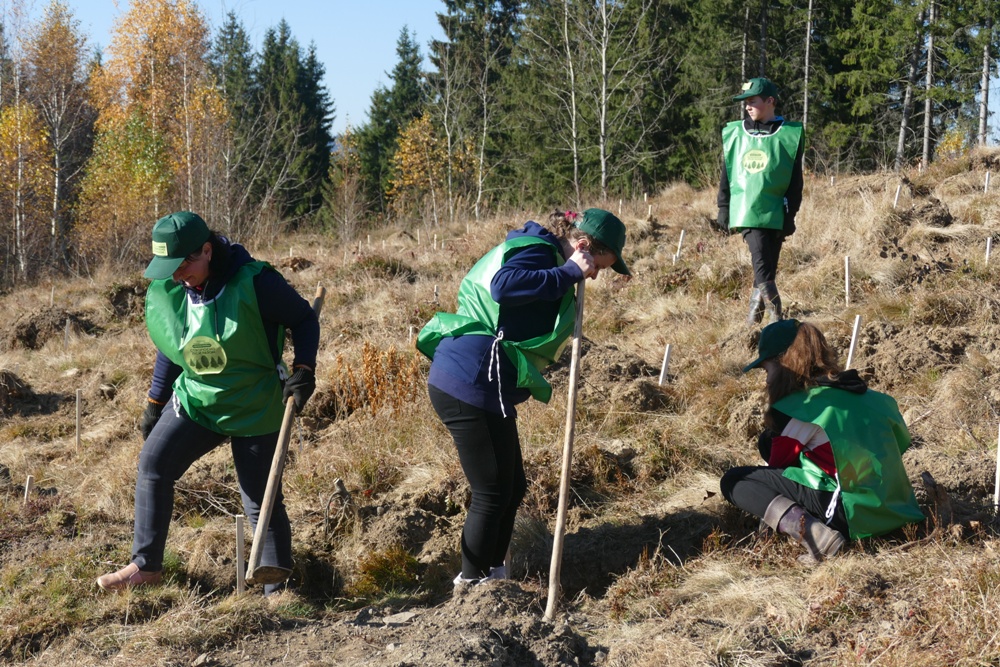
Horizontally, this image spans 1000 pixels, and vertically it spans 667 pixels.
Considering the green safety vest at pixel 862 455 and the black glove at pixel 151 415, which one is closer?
the green safety vest at pixel 862 455

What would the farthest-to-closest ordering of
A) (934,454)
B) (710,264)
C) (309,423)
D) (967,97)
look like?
(967,97) → (710,264) → (309,423) → (934,454)

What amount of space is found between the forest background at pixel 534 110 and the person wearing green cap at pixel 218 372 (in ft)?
47.9

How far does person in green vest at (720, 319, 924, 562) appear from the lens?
11.9ft

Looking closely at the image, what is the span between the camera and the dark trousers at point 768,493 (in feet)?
12.3

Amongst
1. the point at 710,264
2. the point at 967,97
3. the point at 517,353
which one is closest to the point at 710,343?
the point at 710,264

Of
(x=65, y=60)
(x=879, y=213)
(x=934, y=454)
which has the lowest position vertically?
(x=934, y=454)

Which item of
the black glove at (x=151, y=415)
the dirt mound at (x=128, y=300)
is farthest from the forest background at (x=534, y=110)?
the black glove at (x=151, y=415)

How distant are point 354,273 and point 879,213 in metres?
5.46

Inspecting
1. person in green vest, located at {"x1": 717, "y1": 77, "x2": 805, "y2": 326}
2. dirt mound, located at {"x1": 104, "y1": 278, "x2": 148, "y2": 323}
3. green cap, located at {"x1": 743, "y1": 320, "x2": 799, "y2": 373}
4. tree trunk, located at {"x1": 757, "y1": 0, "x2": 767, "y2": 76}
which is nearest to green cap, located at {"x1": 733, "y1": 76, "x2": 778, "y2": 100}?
person in green vest, located at {"x1": 717, "y1": 77, "x2": 805, "y2": 326}

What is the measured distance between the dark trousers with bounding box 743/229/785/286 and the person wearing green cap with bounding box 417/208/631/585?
294 cm

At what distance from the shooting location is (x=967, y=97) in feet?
72.5

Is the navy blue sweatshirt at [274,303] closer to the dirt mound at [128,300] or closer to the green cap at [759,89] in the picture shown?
the green cap at [759,89]

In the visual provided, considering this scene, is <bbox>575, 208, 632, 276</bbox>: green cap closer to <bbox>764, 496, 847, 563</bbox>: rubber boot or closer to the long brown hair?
the long brown hair

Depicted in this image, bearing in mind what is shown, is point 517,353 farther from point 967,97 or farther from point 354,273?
point 967,97
